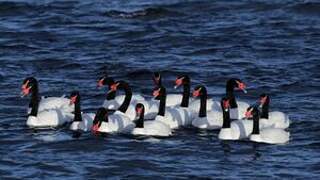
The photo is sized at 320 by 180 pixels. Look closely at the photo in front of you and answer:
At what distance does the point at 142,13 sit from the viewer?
40.3 m

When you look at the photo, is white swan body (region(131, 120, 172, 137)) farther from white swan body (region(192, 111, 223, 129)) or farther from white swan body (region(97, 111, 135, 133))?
white swan body (region(192, 111, 223, 129))

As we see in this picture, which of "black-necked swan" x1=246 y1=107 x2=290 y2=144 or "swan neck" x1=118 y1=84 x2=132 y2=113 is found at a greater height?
"swan neck" x1=118 y1=84 x2=132 y2=113

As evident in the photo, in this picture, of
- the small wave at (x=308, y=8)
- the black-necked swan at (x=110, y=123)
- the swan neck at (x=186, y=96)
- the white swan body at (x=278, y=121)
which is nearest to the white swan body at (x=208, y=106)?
the swan neck at (x=186, y=96)

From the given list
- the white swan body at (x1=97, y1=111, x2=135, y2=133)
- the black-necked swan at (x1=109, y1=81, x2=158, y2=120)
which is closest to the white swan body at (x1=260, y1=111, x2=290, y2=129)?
the black-necked swan at (x1=109, y1=81, x2=158, y2=120)

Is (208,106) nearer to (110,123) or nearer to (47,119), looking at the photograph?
(110,123)

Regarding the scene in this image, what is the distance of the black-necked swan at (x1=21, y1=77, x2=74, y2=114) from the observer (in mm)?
27812

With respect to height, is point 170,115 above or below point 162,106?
below

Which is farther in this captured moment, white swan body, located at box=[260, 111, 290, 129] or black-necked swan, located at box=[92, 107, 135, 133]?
white swan body, located at box=[260, 111, 290, 129]

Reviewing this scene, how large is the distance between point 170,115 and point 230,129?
1826mm

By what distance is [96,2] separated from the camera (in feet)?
140

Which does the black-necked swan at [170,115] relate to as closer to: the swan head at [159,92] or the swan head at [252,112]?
the swan head at [159,92]

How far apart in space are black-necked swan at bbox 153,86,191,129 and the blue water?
0.41 meters

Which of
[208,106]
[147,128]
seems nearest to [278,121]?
[208,106]

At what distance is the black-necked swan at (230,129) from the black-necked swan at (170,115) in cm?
140
